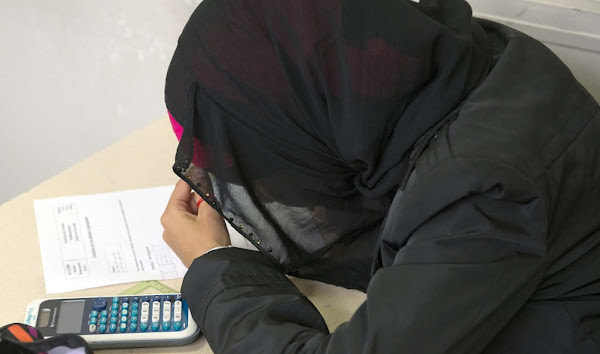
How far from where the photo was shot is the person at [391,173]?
0.67 metres

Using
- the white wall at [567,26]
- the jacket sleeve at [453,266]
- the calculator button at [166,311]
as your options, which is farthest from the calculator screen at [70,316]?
the white wall at [567,26]

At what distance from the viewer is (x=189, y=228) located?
3.21ft

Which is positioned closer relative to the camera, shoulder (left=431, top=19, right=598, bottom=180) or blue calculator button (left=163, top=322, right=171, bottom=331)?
shoulder (left=431, top=19, right=598, bottom=180)

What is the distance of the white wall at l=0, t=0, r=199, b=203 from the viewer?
5.41 feet

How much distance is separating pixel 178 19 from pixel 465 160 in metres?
1.05

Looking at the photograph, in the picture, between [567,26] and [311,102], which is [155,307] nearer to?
[311,102]

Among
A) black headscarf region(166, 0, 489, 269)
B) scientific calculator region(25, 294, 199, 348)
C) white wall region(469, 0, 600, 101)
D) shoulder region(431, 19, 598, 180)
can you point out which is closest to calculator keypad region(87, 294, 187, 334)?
scientific calculator region(25, 294, 199, 348)

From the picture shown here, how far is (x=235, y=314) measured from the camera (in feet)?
2.71

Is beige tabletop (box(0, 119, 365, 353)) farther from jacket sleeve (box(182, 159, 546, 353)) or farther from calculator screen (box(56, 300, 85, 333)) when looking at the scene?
jacket sleeve (box(182, 159, 546, 353))

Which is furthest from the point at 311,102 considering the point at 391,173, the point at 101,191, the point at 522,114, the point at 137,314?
the point at 101,191

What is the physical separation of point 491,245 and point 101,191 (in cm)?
68

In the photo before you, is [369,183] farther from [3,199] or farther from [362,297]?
[3,199]

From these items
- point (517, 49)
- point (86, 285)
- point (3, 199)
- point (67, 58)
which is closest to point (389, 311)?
point (517, 49)

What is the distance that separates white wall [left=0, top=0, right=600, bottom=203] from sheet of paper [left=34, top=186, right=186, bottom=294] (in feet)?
1.96
